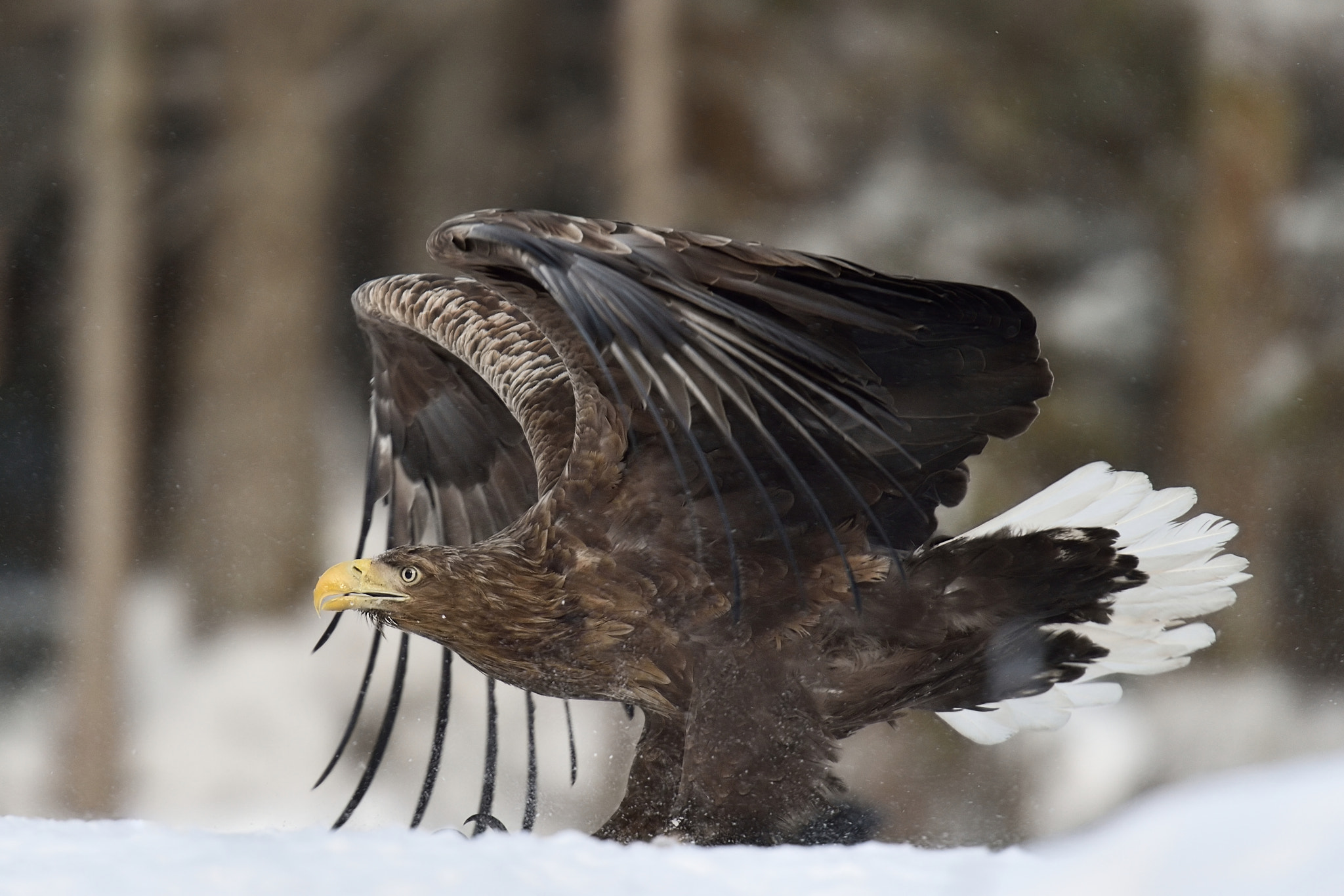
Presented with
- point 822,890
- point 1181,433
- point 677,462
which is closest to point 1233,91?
point 1181,433

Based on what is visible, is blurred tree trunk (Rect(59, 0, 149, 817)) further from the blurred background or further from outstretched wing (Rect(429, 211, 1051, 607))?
outstretched wing (Rect(429, 211, 1051, 607))

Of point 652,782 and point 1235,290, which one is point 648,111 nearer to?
point 1235,290

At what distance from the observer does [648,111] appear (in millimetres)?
5023

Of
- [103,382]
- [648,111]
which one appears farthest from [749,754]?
[103,382]

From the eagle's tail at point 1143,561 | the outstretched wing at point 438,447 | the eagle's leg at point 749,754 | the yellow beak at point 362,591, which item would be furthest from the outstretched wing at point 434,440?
the eagle's tail at point 1143,561

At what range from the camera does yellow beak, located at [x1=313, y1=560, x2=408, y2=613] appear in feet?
6.02

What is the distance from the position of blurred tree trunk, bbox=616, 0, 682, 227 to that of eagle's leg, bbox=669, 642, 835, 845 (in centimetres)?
306

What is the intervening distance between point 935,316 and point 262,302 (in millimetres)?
3868

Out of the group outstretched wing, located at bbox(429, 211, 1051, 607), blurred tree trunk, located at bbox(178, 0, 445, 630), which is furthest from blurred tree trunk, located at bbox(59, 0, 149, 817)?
outstretched wing, located at bbox(429, 211, 1051, 607)

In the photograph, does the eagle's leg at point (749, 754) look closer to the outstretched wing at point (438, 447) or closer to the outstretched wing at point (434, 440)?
the outstretched wing at point (434, 440)

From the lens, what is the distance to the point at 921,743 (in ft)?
14.6

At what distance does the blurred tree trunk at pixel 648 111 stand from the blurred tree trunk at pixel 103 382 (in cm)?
199

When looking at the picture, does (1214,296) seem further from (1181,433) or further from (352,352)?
(352,352)

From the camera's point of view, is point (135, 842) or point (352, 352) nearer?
point (135, 842)
